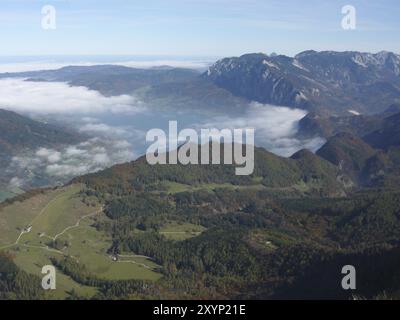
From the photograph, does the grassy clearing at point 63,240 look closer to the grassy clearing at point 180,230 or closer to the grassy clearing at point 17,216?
the grassy clearing at point 17,216

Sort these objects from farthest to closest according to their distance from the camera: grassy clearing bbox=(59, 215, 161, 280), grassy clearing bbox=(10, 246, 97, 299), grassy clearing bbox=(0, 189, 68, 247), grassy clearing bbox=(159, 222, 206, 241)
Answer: grassy clearing bbox=(159, 222, 206, 241), grassy clearing bbox=(0, 189, 68, 247), grassy clearing bbox=(59, 215, 161, 280), grassy clearing bbox=(10, 246, 97, 299)

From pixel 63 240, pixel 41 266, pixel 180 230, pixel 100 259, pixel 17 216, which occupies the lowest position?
pixel 180 230

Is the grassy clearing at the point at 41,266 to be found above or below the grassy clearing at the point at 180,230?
above

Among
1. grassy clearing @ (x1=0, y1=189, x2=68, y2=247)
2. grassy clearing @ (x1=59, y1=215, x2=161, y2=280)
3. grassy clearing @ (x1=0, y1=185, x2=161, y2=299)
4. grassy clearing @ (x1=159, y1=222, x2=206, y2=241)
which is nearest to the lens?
grassy clearing @ (x1=0, y1=185, x2=161, y2=299)

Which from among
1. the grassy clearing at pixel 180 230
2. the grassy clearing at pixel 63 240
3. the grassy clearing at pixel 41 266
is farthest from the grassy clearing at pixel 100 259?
the grassy clearing at pixel 180 230

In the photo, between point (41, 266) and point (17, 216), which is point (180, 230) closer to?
point (17, 216)

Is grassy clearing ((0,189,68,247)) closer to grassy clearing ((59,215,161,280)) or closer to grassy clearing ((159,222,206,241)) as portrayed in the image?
grassy clearing ((59,215,161,280))

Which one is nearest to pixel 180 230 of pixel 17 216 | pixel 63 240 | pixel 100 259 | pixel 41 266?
pixel 100 259

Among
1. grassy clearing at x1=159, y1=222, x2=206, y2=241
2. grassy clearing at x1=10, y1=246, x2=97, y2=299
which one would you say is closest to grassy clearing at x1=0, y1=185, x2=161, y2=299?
grassy clearing at x1=10, y1=246, x2=97, y2=299

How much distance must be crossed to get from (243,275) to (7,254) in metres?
62.3

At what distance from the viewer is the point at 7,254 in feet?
474

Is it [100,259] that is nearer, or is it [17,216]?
[100,259]
